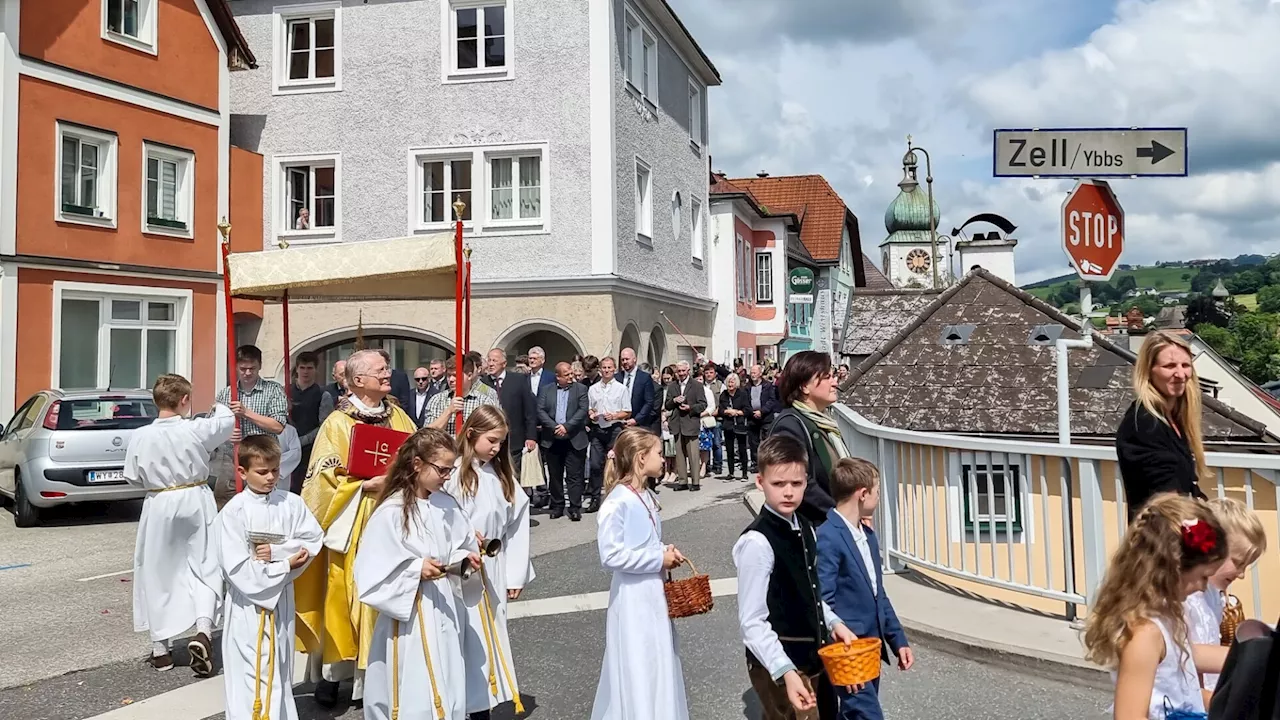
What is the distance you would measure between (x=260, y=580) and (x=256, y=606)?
125 millimetres

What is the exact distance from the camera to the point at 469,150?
19.6 metres

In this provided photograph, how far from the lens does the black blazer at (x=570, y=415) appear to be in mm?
12227

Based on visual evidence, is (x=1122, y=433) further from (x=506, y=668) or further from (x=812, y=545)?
(x=506, y=668)

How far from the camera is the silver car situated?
1191cm

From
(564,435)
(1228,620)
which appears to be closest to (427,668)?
(1228,620)

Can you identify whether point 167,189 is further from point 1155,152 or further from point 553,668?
point 1155,152

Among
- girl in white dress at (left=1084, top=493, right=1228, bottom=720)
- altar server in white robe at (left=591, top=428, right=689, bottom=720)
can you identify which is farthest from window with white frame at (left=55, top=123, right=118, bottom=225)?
girl in white dress at (left=1084, top=493, right=1228, bottom=720)

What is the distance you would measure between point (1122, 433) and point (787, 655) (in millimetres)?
2390

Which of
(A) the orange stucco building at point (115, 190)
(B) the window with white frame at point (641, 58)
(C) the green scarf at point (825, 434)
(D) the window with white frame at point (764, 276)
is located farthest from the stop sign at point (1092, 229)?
(D) the window with white frame at point (764, 276)

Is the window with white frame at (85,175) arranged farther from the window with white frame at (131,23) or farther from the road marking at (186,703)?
the road marking at (186,703)

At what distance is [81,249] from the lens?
17.3 metres

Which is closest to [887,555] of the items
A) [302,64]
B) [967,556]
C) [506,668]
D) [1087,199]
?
[967,556]

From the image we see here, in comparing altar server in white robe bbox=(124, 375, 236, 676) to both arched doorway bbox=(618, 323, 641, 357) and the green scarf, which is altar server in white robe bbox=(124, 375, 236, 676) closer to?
the green scarf

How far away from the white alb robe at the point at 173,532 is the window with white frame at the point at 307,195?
1451 centimetres
